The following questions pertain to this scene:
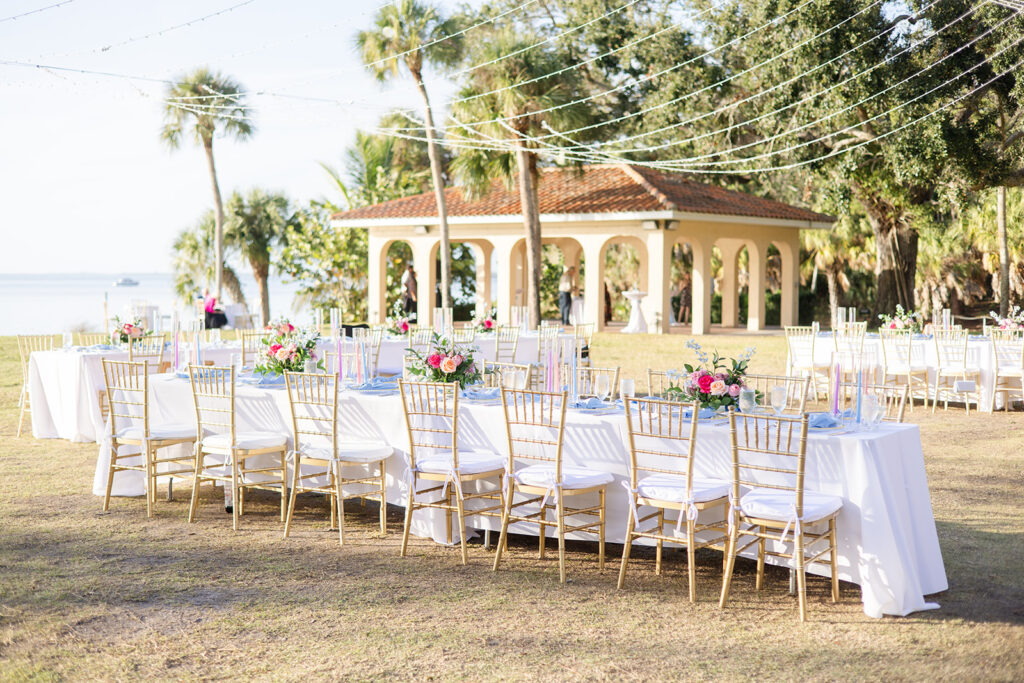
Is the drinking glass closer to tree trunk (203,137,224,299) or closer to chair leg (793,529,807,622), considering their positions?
chair leg (793,529,807,622)

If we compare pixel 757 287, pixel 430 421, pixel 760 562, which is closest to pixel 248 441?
pixel 430 421

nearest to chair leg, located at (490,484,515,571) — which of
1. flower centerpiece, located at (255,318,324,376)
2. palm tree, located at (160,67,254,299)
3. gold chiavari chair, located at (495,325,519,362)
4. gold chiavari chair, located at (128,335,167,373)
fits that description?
flower centerpiece, located at (255,318,324,376)

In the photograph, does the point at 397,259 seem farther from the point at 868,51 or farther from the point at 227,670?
the point at 227,670

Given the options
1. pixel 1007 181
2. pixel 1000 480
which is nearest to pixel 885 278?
pixel 1007 181

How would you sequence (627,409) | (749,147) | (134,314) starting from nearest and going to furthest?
1. (627,409)
2. (134,314)
3. (749,147)

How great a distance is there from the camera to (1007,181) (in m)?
19.0

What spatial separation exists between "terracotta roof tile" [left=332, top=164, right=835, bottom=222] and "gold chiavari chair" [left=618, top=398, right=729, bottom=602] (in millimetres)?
17531

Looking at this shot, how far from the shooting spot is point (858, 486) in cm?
507

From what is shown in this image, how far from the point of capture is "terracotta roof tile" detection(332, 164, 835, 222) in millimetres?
24000

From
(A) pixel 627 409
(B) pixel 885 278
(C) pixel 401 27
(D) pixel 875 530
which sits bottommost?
(D) pixel 875 530

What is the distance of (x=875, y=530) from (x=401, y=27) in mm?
19583

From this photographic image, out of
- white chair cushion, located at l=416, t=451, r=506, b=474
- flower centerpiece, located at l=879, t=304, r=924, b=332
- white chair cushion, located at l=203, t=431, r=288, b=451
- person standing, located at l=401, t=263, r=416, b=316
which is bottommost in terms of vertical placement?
white chair cushion, located at l=416, t=451, r=506, b=474

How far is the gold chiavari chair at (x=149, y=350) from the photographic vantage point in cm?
1048

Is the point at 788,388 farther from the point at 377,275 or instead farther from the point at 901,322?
the point at 377,275
